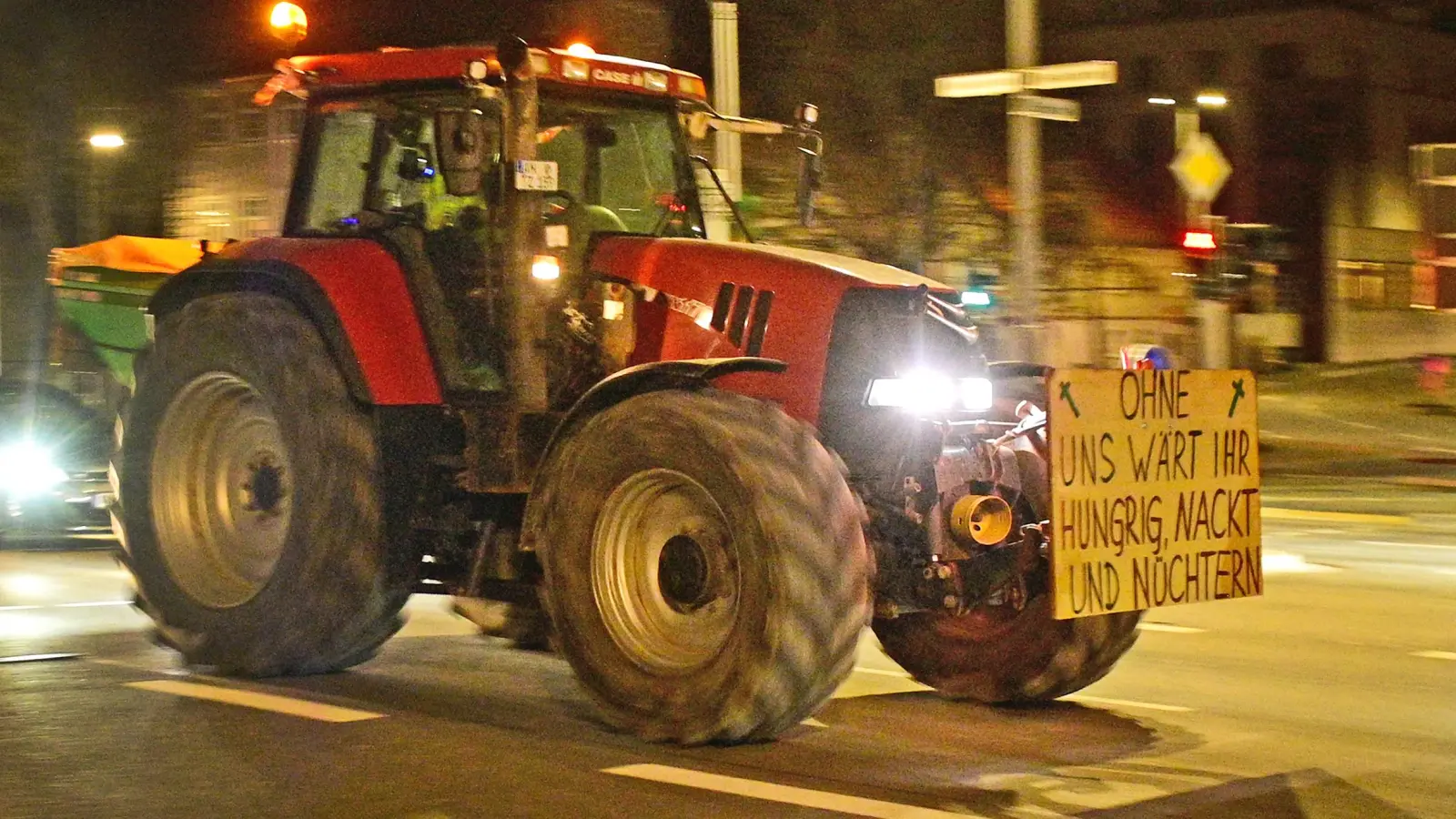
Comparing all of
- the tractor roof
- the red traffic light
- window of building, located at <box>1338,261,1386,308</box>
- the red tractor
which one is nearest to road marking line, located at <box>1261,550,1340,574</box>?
the red tractor

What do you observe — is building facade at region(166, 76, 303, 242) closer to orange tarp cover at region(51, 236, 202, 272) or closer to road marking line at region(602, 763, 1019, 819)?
orange tarp cover at region(51, 236, 202, 272)

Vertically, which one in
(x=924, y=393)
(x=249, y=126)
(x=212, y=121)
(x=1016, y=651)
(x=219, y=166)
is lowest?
(x=1016, y=651)

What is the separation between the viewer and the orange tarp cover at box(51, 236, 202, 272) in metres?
14.3

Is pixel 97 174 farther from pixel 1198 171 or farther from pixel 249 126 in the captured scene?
pixel 1198 171

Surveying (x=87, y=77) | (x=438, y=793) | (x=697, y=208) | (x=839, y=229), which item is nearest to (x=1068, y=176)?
(x=839, y=229)

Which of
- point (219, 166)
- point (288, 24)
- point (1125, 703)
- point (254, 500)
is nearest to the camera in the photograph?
point (1125, 703)

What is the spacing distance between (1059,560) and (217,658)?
160 inches

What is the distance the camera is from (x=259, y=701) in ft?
27.7

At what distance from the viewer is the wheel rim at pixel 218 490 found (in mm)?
9406

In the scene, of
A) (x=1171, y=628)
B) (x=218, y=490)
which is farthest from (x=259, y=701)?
(x=1171, y=628)

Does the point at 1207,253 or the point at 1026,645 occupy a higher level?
the point at 1207,253

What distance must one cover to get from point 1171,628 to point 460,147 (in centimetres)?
530

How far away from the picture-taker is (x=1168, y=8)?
54906 millimetres

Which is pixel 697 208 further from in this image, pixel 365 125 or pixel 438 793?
pixel 438 793
